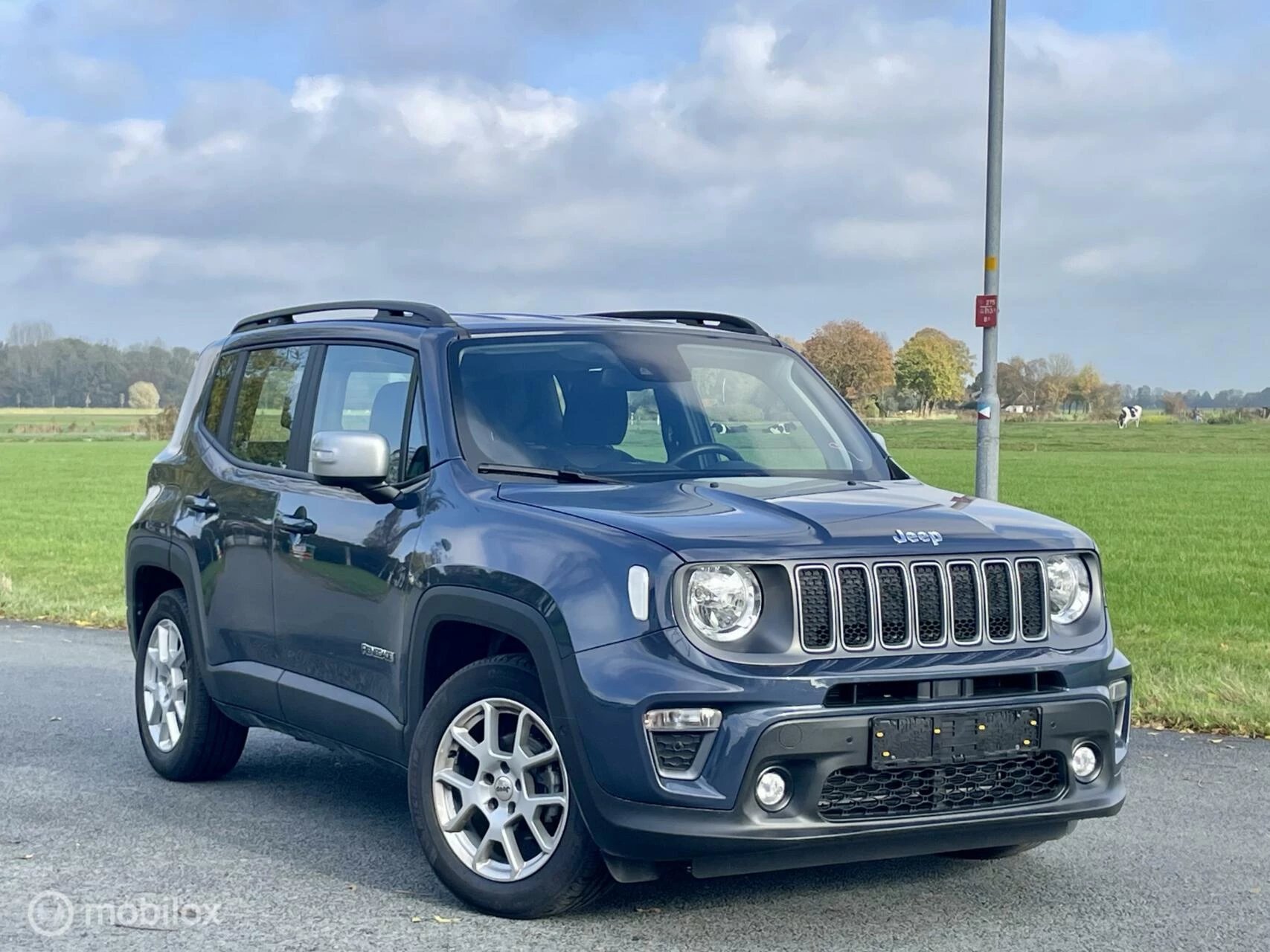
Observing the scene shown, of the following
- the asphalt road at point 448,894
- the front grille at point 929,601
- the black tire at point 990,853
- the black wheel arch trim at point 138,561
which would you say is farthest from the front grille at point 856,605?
the black wheel arch trim at point 138,561

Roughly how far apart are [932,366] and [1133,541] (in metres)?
99.8

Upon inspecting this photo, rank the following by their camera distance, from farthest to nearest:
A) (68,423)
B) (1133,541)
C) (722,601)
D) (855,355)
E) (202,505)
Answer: (68,423), (855,355), (1133,541), (202,505), (722,601)

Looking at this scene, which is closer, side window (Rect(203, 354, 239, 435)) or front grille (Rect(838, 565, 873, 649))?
front grille (Rect(838, 565, 873, 649))

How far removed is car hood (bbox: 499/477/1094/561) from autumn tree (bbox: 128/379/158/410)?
133 meters

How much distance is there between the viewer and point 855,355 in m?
47.5

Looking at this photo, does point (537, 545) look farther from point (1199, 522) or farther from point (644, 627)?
point (1199, 522)

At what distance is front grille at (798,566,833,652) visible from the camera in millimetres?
4699

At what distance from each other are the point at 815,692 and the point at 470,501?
1400 millimetres

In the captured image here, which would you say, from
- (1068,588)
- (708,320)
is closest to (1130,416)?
(708,320)

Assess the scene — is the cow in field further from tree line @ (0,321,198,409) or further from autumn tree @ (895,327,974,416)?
tree line @ (0,321,198,409)

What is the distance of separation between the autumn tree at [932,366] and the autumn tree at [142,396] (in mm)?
58781

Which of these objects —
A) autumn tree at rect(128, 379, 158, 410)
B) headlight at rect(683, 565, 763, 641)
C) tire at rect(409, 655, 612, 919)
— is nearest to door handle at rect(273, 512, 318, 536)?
tire at rect(409, 655, 612, 919)

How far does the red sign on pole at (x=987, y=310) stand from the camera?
14.5 m

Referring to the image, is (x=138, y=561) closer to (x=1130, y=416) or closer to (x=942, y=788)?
(x=942, y=788)
